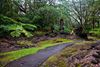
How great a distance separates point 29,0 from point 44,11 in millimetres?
4599

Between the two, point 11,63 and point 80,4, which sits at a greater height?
point 80,4

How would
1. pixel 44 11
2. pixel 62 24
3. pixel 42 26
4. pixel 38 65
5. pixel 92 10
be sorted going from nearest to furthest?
pixel 38 65 → pixel 44 11 → pixel 42 26 → pixel 62 24 → pixel 92 10

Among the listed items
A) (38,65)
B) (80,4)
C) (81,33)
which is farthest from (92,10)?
(38,65)

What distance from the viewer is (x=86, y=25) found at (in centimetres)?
3744

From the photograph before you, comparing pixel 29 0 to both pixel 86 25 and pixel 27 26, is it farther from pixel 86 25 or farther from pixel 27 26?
pixel 27 26

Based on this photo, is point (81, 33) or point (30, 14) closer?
point (30, 14)

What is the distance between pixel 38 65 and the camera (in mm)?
11859

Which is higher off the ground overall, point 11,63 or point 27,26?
point 27,26

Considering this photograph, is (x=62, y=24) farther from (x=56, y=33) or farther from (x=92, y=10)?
(x=92, y=10)

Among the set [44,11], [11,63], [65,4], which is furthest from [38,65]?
[65,4]

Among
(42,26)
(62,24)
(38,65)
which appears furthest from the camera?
(62,24)

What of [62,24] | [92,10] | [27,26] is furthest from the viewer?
[92,10]

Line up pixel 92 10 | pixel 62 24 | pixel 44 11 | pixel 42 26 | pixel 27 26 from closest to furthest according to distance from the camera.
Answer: pixel 27 26, pixel 44 11, pixel 42 26, pixel 62 24, pixel 92 10

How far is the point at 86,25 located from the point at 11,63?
2709cm
